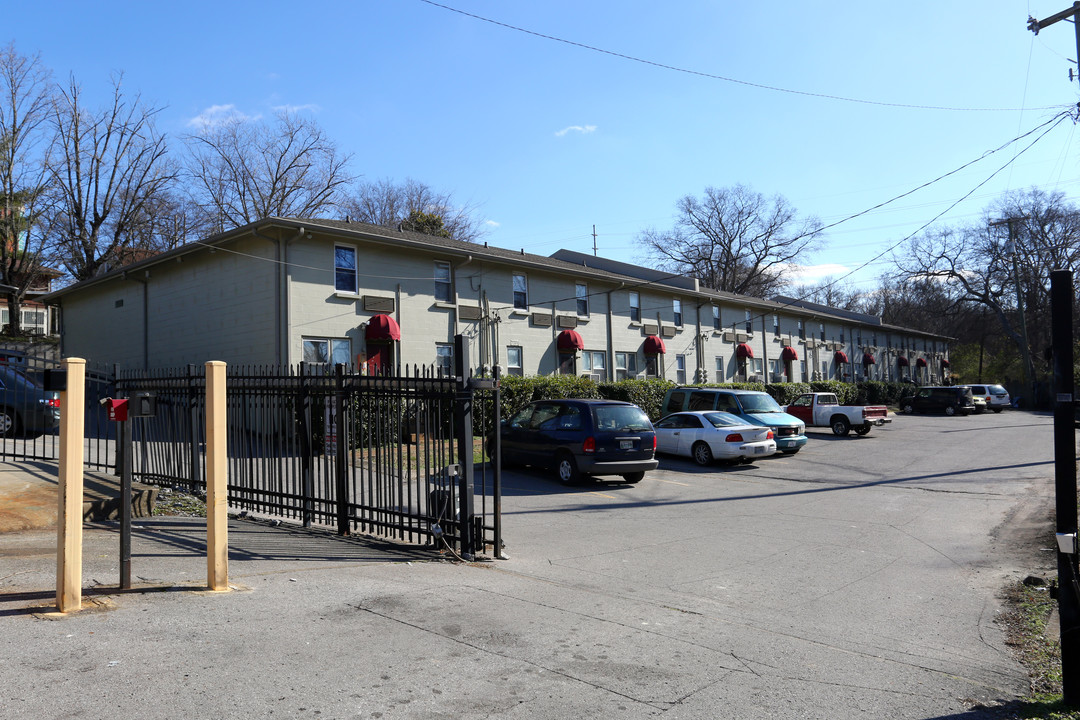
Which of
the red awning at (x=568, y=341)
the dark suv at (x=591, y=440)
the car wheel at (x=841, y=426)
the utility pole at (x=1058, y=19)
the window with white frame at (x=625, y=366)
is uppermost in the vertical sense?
the utility pole at (x=1058, y=19)

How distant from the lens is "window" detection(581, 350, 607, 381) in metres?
30.3

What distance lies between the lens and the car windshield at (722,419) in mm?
19095

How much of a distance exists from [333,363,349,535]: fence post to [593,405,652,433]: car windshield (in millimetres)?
6544

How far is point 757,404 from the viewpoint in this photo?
867 inches

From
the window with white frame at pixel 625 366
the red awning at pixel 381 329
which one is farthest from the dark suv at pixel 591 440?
the window with white frame at pixel 625 366

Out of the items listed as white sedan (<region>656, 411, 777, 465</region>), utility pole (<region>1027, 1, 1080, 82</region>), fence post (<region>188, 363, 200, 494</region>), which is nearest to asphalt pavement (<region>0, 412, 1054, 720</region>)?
fence post (<region>188, 363, 200, 494</region>)

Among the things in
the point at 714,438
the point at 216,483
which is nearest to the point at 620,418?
the point at 714,438

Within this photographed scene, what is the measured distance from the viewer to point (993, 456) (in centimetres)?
2083

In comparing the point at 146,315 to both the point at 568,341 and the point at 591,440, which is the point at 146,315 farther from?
the point at 591,440

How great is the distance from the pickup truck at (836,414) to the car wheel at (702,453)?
9.32 m

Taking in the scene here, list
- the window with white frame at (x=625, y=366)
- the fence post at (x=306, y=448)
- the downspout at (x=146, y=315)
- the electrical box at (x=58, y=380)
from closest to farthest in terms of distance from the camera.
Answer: the electrical box at (x=58, y=380), the fence post at (x=306, y=448), the downspout at (x=146, y=315), the window with white frame at (x=625, y=366)

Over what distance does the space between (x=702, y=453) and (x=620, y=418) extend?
17.0 feet

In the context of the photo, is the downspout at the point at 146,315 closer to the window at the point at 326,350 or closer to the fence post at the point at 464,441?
the window at the point at 326,350

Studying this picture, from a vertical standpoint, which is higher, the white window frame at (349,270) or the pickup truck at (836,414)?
the white window frame at (349,270)
